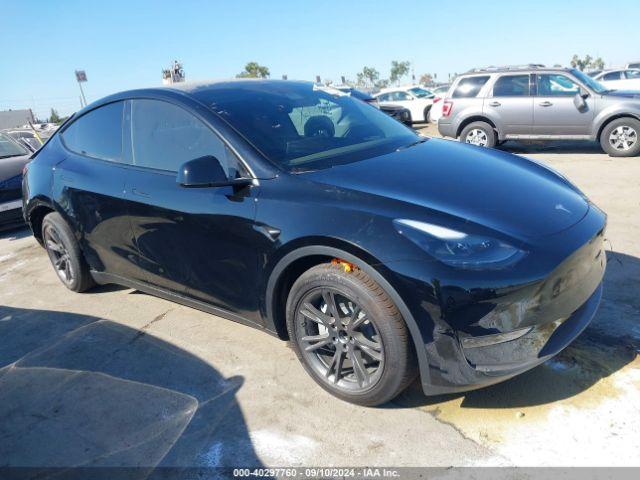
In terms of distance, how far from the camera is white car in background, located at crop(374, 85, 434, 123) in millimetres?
17781

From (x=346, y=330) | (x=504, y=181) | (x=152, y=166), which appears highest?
(x=152, y=166)

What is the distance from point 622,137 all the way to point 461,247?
28.0 ft

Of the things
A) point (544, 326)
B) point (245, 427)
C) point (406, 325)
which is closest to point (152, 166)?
point (245, 427)

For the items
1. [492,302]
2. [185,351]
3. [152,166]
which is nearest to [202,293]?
[185,351]

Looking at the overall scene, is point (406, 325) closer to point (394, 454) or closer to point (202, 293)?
point (394, 454)

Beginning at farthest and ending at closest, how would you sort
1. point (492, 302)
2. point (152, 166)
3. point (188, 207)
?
point (152, 166), point (188, 207), point (492, 302)

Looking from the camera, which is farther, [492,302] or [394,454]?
[394,454]

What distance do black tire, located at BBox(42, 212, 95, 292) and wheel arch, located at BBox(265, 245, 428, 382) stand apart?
225cm

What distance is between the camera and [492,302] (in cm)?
217

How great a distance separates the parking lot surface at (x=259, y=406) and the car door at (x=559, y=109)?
6.44 meters

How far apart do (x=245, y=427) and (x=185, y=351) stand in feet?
3.21

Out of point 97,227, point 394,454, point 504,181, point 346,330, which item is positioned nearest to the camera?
point 394,454

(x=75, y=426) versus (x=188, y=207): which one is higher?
(x=188, y=207)

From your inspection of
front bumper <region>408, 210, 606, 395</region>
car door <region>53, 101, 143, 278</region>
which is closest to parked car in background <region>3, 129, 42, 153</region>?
car door <region>53, 101, 143, 278</region>
